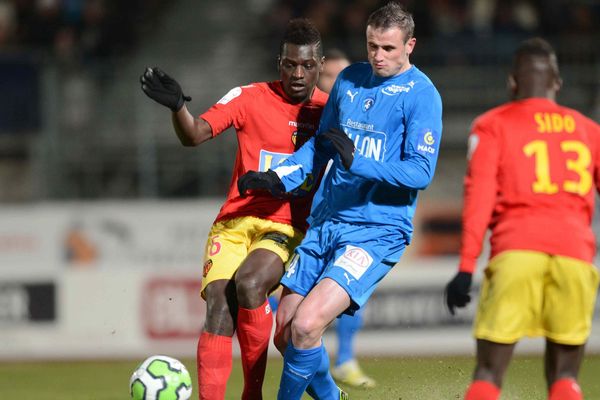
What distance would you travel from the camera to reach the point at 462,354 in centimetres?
1227

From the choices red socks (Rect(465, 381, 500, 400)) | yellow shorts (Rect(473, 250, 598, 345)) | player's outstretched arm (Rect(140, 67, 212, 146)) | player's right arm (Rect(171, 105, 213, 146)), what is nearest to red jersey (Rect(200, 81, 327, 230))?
player's right arm (Rect(171, 105, 213, 146))

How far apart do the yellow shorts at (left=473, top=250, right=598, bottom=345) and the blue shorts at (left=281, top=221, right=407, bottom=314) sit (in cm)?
110

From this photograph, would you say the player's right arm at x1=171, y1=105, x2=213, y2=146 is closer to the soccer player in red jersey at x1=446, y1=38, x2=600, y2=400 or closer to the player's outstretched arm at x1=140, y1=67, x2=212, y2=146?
the player's outstretched arm at x1=140, y1=67, x2=212, y2=146

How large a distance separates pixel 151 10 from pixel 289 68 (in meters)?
10.2

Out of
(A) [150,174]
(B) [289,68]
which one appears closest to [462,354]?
(A) [150,174]

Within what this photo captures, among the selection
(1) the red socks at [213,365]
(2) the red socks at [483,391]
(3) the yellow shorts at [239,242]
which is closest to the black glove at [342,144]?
(3) the yellow shorts at [239,242]

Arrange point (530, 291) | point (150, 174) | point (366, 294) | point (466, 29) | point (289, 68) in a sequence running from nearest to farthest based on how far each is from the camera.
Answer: point (530, 291) < point (366, 294) < point (289, 68) < point (150, 174) < point (466, 29)

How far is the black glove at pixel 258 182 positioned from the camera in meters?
6.24

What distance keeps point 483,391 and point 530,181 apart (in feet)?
3.25

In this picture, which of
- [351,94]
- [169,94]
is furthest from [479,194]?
[169,94]

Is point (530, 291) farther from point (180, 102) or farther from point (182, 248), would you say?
point (182, 248)

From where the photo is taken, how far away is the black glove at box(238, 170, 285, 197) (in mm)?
6238

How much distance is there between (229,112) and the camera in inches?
266

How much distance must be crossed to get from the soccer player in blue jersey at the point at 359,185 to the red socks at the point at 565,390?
132 cm
